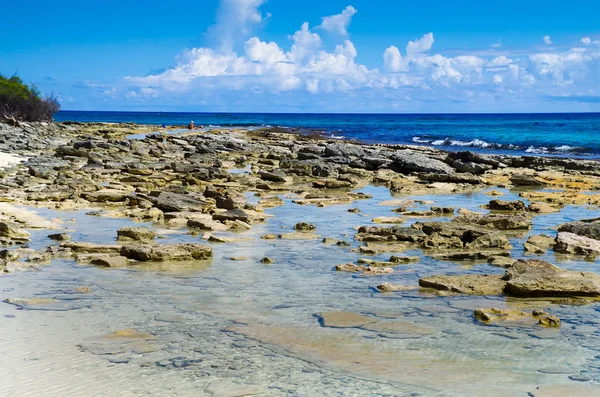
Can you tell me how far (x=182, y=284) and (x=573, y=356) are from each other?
4726 millimetres

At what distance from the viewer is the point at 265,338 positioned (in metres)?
6.77

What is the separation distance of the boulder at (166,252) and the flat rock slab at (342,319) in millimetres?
3270

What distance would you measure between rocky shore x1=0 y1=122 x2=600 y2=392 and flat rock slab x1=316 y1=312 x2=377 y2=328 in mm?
22

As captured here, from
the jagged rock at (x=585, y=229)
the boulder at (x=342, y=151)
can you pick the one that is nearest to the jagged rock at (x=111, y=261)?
the jagged rock at (x=585, y=229)

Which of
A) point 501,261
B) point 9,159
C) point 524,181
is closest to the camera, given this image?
point 501,261

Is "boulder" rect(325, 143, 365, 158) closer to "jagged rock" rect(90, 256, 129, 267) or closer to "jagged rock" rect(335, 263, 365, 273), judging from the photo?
"jagged rock" rect(335, 263, 365, 273)

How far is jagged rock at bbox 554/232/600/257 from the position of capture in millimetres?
11141

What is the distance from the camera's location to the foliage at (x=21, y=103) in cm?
5453

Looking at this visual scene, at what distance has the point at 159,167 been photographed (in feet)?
82.7

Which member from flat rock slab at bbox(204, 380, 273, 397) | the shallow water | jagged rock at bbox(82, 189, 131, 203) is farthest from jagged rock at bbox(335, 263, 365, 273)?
jagged rock at bbox(82, 189, 131, 203)

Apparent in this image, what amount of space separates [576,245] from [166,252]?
6.46m

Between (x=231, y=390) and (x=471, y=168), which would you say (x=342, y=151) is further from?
(x=231, y=390)

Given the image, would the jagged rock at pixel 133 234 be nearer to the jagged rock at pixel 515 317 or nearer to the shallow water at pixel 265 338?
the shallow water at pixel 265 338

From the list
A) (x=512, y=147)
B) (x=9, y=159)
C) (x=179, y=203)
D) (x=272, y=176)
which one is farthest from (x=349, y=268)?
(x=512, y=147)
